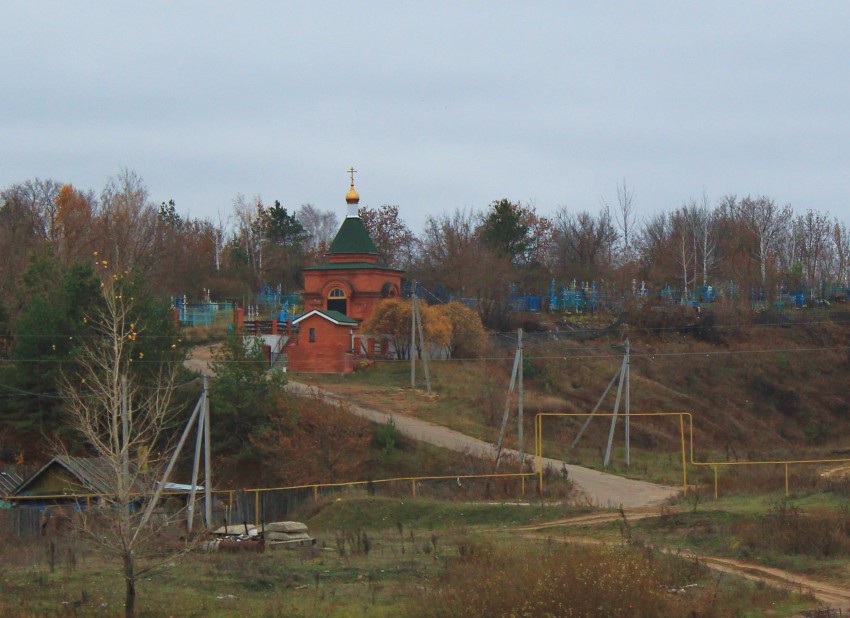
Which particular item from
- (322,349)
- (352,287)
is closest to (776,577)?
(322,349)

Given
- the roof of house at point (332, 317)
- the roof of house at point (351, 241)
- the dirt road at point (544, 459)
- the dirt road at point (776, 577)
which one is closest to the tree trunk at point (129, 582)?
the dirt road at point (776, 577)

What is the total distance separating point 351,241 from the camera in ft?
176

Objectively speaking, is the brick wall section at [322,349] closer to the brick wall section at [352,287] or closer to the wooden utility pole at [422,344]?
the brick wall section at [352,287]

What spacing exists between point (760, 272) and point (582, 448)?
1364 inches

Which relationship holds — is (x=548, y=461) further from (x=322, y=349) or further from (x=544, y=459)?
(x=322, y=349)

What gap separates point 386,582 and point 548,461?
64.1 ft

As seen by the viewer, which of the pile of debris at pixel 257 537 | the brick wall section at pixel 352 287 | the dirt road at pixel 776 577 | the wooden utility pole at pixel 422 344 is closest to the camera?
the dirt road at pixel 776 577

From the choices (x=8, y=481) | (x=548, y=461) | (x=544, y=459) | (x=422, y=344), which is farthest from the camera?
(x=422, y=344)

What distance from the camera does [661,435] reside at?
148 ft

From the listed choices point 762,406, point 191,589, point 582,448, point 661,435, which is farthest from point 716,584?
point 762,406

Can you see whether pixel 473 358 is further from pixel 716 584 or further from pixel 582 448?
pixel 716 584

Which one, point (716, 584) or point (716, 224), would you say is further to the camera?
point (716, 224)

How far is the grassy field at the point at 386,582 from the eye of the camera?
A: 1338 centimetres

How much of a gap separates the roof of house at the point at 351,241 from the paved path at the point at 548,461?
10518 millimetres
